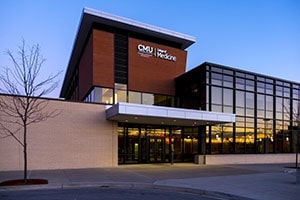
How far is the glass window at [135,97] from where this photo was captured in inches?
1089

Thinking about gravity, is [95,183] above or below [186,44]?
below

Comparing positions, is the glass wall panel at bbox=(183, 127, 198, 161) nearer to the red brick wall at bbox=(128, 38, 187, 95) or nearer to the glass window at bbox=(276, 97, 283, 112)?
the red brick wall at bbox=(128, 38, 187, 95)

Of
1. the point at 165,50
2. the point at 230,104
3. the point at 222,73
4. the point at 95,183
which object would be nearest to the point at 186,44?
the point at 165,50

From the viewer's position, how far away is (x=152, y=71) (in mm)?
29156

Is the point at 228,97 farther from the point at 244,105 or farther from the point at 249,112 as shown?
the point at 249,112

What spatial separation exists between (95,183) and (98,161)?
8.49 metres

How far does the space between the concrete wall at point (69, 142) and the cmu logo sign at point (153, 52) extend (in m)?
7.82

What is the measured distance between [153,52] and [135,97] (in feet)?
15.8

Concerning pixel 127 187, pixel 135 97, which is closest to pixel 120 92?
pixel 135 97

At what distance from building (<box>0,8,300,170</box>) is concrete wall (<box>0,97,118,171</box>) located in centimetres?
7

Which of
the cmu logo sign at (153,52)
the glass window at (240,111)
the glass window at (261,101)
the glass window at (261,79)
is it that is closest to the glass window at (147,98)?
the cmu logo sign at (153,52)

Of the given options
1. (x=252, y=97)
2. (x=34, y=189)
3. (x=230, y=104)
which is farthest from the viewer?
(x=252, y=97)

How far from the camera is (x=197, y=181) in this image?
51.1 ft

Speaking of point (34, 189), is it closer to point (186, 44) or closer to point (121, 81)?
point (121, 81)
